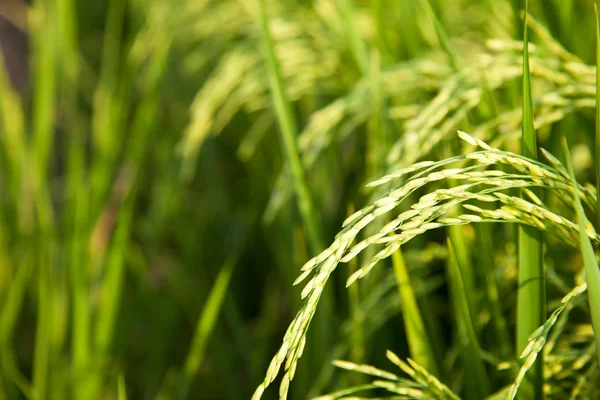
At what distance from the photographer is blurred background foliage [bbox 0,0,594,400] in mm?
897

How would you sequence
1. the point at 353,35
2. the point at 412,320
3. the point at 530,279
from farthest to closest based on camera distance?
the point at 353,35
the point at 412,320
the point at 530,279

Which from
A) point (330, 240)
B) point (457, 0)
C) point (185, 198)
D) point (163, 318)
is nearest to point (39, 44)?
point (185, 198)

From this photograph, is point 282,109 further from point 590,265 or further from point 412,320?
point 590,265

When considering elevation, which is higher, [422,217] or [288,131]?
[288,131]

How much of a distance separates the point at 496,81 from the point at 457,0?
2.76ft

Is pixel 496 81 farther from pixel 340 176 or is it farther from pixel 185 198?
pixel 185 198

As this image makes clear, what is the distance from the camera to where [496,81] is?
848 millimetres

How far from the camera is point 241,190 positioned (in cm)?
166

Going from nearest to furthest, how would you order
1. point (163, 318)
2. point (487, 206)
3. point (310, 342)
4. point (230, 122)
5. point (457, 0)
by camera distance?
1. point (487, 206)
2. point (310, 342)
3. point (163, 318)
4. point (457, 0)
5. point (230, 122)

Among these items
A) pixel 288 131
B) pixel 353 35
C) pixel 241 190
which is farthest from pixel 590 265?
pixel 241 190

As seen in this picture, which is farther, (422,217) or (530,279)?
(530,279)

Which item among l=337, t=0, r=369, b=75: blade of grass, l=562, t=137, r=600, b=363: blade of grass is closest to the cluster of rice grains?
l=562, t=137, r=600, b=363: blade of grass

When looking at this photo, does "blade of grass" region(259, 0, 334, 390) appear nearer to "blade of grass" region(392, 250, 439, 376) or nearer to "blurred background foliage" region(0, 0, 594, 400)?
"blurred background foliage" region(0, 0, 594, 400)

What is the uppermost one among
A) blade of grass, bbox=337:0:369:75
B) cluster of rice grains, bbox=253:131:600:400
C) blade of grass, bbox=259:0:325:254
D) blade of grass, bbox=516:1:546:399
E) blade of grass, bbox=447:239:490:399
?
blade of grass, bbox=337:0:369:75
